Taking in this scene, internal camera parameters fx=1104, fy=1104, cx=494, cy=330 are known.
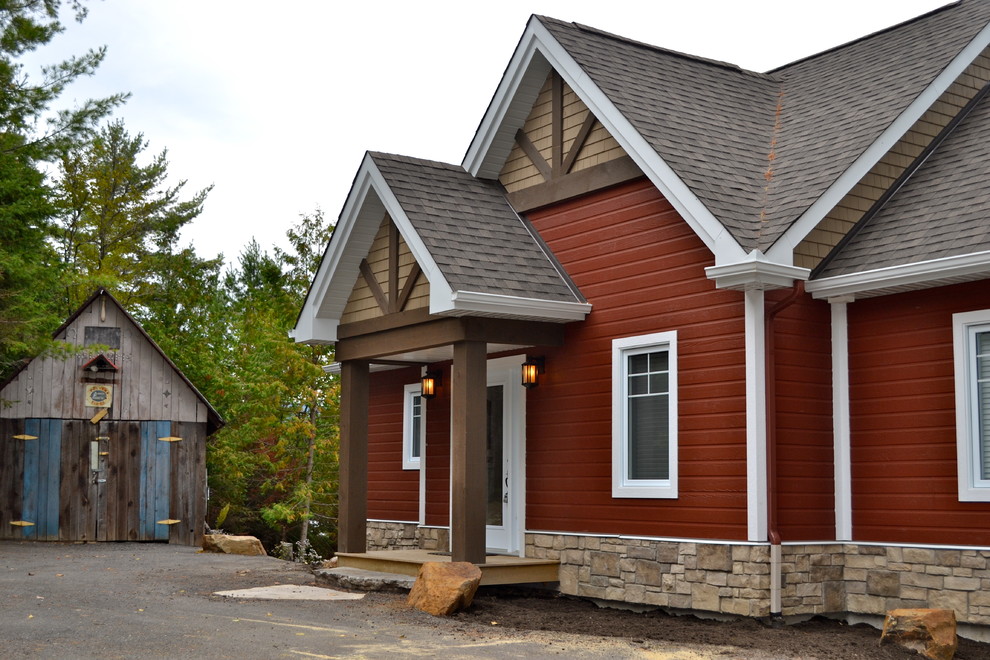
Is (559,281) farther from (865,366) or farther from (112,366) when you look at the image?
(112,366)

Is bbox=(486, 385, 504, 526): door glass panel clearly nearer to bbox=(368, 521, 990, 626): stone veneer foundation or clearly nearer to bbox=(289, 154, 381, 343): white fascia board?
bbox=(368, 521, 990, 626): stone veneer foundation

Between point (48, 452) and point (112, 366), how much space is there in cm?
175

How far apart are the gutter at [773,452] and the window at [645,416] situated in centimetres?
106

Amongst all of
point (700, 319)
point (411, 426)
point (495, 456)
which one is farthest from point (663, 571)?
point (411, 426)

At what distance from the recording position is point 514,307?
11289 mm

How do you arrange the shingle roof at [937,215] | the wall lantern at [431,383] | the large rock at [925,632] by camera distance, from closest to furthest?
1. the large rock at [925,632]
2. the shingle roof at [937,215]
3. the wall lantern at [431,383]

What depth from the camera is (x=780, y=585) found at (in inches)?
379

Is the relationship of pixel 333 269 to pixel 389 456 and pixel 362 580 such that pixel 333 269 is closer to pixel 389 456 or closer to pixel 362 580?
pixel 389 456

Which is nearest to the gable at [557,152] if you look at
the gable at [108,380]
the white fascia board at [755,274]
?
the white fascia board at [755,274]

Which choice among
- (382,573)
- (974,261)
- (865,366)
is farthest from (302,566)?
(974,261)

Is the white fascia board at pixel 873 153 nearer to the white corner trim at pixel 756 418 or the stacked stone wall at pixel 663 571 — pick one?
the white corner trim at pixel 756 418

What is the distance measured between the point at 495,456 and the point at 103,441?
28.6 ft

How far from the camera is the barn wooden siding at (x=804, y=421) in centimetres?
993

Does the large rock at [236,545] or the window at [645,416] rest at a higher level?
the window at [645,416]
